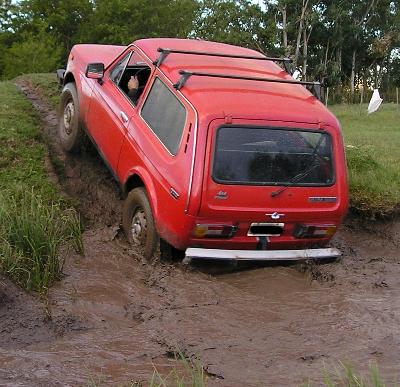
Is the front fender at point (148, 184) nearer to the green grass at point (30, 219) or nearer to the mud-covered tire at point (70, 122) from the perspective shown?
the green grass at point (30, 219)

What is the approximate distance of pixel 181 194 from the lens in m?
5.69

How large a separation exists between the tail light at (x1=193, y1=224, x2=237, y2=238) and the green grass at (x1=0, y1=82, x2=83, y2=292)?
111 cm

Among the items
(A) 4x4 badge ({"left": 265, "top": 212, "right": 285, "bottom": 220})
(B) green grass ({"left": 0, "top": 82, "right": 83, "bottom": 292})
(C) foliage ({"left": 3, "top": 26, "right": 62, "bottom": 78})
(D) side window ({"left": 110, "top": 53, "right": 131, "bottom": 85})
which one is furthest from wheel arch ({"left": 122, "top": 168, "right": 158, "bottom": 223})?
(C) foliage ({"left": 3, "top": 26, "right": 62, "bottom": 78})

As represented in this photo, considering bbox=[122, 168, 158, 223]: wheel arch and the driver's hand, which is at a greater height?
the driver's hand

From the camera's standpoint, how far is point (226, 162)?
19.0 feet

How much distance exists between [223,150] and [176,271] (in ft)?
3.80

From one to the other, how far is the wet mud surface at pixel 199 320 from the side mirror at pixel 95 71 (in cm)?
168

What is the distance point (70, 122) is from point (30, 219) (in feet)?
9.56

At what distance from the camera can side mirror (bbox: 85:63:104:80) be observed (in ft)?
24.1

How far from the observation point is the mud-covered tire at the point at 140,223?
6.15 meters

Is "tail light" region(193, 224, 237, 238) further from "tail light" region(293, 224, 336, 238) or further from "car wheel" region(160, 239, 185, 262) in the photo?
"tail light" region(293, 224, 336, 238)

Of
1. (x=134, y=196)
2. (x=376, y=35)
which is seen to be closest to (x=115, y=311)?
(x=134, y=196)

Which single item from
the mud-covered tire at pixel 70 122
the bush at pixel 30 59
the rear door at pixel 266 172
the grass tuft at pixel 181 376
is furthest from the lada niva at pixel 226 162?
the bush at pixel 30 59

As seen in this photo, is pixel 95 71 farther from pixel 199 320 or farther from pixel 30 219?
pixel 199 320
